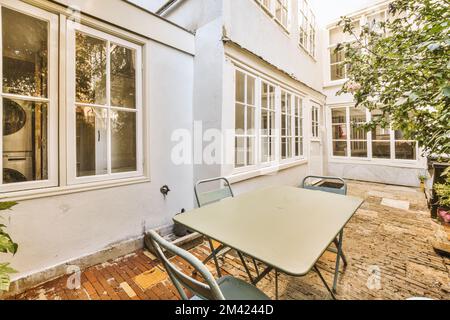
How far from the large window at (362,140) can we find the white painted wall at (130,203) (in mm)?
5820

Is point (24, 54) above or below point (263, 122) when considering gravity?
above

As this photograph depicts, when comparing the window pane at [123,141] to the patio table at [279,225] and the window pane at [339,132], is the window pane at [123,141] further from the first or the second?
the window pane at [339,132]

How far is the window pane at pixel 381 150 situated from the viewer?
→ 6855 mm

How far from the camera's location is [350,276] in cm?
225

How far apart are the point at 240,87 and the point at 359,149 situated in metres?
5.88

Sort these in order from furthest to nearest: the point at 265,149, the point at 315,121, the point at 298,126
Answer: the point at 315,121 < the point at 298,126 < the point at 265,149

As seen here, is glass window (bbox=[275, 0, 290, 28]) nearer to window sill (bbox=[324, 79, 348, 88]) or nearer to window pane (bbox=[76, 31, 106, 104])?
window sill (bbox=[324, 79, 348, 88])

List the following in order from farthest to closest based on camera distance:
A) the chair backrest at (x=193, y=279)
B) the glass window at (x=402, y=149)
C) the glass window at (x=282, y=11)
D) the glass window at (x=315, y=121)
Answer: the glass window at (x=315, y=121), the glass window at (x=402, y=149), the glass window at (x=282, y=11), the chair backrest at (x=193, y=279)

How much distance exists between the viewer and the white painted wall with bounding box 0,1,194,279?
2049 mm

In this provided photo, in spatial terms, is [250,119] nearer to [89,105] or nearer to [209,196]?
[209,196]

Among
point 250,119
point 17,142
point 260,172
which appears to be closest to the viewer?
point 17,142

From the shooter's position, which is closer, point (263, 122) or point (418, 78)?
point (418, 78)

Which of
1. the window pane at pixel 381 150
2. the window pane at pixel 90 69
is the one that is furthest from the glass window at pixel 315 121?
the window pane at pixel 90 69

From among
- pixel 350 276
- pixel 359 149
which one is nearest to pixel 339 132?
pixel 359 149
